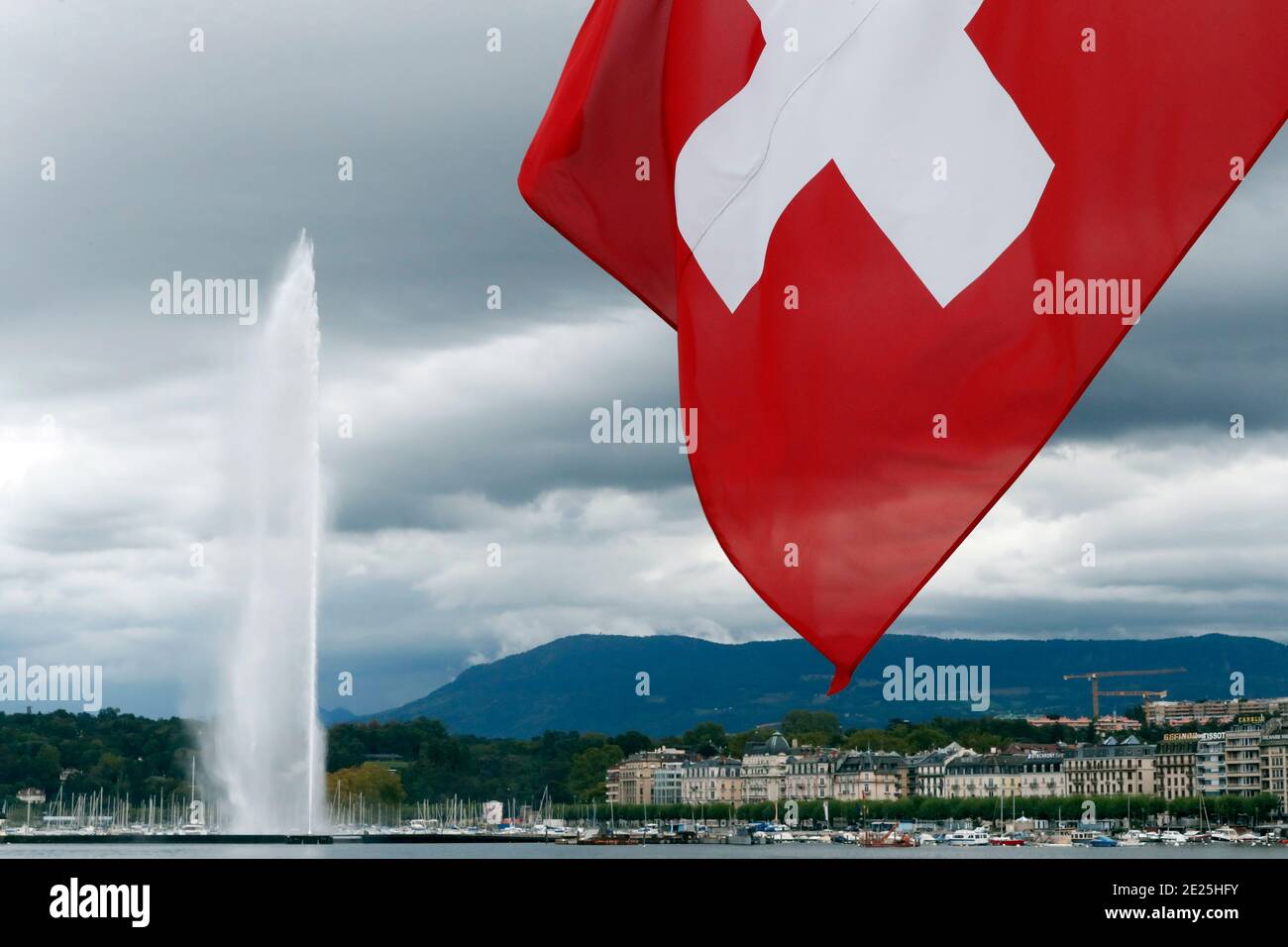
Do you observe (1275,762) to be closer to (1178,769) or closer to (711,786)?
(1178,769)

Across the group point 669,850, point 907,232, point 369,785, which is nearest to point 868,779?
point 369,785

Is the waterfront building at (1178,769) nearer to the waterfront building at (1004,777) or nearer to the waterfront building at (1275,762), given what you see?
the waterfront building at (1275,762)

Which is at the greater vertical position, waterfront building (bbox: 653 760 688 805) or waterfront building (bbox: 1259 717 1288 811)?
waterfront building (bbox: 1259 717 1288 811)
